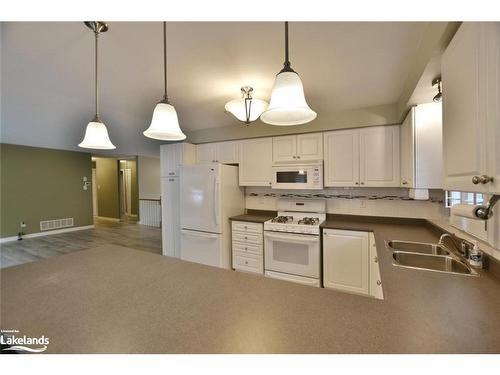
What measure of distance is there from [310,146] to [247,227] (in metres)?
1.44

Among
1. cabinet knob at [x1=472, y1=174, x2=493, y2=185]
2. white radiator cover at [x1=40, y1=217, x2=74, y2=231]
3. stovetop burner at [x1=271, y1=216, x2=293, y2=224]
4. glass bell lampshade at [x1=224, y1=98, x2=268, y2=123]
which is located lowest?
white radiator cover at [x1=40, y1=217, x2=74, y2=231]

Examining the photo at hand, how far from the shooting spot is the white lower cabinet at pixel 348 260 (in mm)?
2383

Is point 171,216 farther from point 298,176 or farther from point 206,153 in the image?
point 298,176

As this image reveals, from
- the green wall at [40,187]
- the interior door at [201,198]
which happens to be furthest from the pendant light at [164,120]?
the green wall at [40,187]

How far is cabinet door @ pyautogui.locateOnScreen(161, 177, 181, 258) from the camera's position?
145 inches

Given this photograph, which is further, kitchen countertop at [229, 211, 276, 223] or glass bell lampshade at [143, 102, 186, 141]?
kitchen countertop at [229, 211, 276, 223]

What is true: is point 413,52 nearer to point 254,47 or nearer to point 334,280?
point 254,47

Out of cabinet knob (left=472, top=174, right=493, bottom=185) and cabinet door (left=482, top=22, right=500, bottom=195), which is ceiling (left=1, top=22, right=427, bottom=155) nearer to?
cabinet door (left=482, top=22, right=500, bottom=195)

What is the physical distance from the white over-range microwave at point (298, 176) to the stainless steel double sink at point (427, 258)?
45.7 inches

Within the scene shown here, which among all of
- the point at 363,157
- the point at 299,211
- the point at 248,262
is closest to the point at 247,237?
the point at 248,262

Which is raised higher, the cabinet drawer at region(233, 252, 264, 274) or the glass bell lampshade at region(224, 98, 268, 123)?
the glass bell lampshade at region(224, 98, 268, 123)

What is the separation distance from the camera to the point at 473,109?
84 centimetres

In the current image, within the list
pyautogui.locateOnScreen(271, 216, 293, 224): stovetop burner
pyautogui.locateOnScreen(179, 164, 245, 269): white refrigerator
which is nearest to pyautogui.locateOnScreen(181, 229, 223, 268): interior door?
pyautogui.locateOnScreen(179, 164, 245, 269): white refrigerator

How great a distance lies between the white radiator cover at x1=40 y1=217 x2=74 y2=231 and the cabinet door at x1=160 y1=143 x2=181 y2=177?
4193 mm
